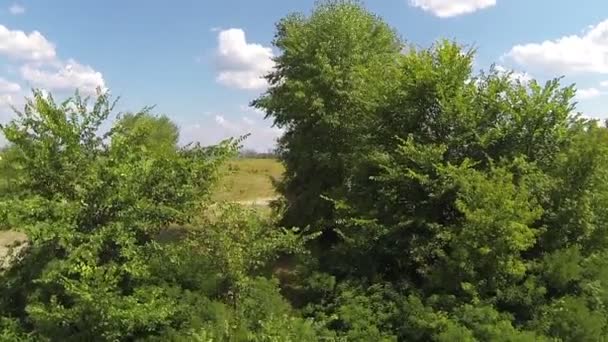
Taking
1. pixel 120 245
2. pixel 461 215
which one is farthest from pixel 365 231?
pixel 120 245

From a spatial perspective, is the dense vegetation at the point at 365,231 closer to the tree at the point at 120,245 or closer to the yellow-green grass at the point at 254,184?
the tree at the point at 120,245

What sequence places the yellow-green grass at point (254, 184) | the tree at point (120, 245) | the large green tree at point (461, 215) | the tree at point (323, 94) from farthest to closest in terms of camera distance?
1. the yellow-green grass at point (254, 184)
2. the tree at point (323, 94)
3. the large green tree at point (461, 215)
4. the tree at point (120, 245)

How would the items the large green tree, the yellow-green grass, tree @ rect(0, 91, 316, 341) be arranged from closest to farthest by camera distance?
tree @ rect(0, 91, 316, 341) < the large green tree < the yellow-green grass

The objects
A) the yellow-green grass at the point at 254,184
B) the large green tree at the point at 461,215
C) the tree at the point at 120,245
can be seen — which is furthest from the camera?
the yellow-green grass at the point at 254,184

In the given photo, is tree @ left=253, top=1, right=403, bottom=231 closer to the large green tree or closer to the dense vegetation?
the large green tree

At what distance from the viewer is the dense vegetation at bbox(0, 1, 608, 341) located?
53.9 feet

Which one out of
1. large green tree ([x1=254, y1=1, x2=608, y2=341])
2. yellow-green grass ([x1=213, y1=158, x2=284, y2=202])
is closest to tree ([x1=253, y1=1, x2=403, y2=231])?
large green tree ([x1=254, y1=1, x2=608, y2=341])

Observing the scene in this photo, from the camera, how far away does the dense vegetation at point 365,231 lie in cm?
1644

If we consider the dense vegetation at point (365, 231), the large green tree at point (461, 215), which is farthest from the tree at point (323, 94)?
the dense vegetation at point (365, 231)

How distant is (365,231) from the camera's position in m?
19.9

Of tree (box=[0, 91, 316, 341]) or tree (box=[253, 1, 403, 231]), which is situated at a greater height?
tree (box=[253, 1, 403, 231])

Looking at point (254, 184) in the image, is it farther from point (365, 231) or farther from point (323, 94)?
point (365, 231)

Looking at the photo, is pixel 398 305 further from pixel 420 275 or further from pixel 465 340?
pixel 465 340

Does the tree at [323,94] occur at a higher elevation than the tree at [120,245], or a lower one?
higher
